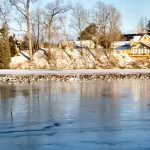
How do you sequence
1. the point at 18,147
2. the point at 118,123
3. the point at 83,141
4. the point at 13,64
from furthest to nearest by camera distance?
the point at 13,64 → the point at 118,123 → the point at 83,141 → the point at 18,147

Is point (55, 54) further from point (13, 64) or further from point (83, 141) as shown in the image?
point (83, 141)

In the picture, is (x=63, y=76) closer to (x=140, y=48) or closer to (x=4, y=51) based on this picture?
(x=4, y=51)

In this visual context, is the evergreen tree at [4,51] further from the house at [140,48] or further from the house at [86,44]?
the house at [140,48]

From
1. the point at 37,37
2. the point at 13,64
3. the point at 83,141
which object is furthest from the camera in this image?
the point at 37,37

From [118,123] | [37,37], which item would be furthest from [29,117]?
[37,37]

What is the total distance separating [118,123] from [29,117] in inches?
120

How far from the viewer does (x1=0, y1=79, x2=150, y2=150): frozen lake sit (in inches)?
425

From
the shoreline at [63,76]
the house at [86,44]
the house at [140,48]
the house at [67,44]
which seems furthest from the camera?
the house at [140,48]

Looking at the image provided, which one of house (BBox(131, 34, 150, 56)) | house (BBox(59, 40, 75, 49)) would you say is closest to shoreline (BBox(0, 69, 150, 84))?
house (BBox(59, 40, 75, 49))

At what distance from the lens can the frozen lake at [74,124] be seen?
10.8m

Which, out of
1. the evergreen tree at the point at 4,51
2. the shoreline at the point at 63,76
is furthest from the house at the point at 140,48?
the shoreline at the point at 63,76

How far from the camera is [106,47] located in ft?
267

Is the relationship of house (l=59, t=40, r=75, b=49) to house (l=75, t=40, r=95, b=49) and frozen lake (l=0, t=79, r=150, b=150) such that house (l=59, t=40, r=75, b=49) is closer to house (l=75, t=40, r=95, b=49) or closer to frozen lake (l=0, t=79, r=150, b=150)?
house (l=75, t=40, r=95, b=49)

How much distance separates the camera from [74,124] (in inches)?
537
